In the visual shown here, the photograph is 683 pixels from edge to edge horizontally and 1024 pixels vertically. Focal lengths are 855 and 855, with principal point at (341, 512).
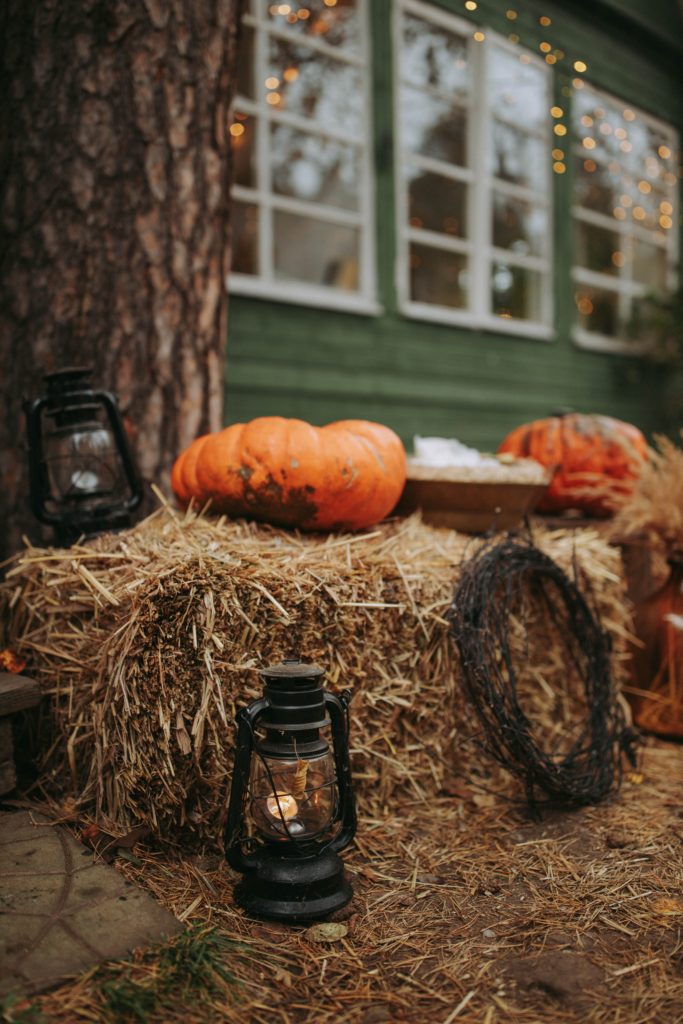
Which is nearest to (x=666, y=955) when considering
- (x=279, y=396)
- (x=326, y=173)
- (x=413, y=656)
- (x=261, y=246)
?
(x=413, y=656)

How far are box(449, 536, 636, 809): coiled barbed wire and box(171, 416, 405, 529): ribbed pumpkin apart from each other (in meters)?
0.41

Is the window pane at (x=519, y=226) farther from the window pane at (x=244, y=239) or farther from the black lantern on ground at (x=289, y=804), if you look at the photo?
the black lantern on ground at (x=289, y=804)

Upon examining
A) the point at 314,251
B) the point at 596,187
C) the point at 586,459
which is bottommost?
the point at 586,459

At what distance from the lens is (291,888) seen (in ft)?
6.14

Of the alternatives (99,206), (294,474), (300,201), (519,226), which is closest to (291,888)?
(294,474)

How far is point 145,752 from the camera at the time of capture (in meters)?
2.09

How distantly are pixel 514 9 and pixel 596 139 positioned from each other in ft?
4.71

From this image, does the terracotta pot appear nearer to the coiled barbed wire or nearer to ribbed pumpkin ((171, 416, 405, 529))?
the coiled barbed wire

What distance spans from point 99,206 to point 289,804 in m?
2.26

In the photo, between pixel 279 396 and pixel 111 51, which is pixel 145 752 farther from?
pixel 279 396

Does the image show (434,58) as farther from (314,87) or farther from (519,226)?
(519,226)

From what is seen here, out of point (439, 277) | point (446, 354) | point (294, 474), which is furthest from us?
point (439, 277)

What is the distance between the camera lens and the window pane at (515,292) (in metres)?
6.79

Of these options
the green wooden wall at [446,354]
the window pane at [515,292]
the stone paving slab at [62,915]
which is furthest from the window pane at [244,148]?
the stone paving slab at [62,915]
